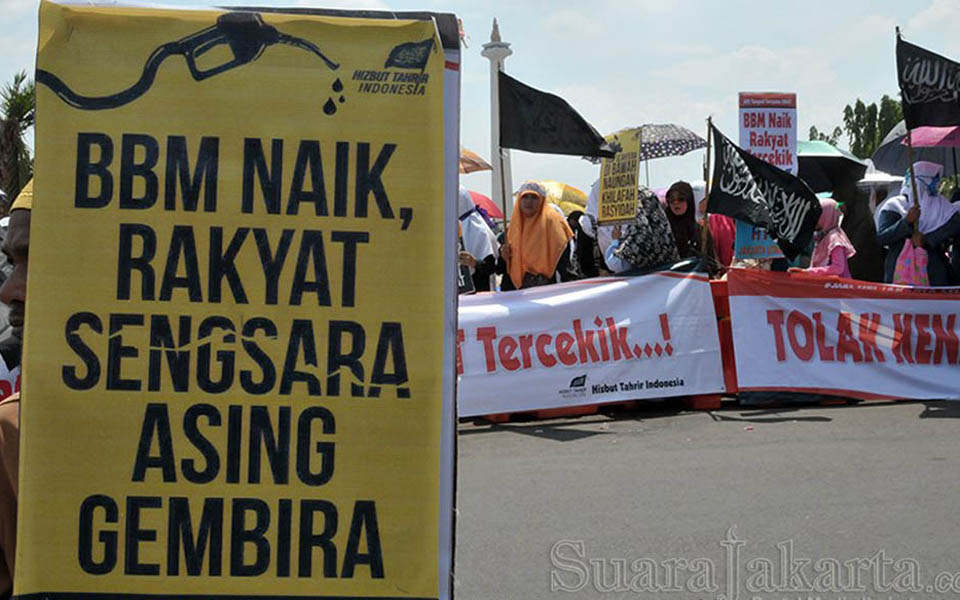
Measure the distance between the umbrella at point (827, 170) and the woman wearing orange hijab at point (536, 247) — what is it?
6.65m

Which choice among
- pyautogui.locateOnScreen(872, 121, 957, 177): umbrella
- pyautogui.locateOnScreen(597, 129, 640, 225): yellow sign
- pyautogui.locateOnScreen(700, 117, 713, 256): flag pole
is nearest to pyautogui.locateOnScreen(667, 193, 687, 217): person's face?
pyautogui.locateOnScreen(700, 117, 713, 256): flag pole

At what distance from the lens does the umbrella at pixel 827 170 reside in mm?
16812

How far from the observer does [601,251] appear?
12.6 metres

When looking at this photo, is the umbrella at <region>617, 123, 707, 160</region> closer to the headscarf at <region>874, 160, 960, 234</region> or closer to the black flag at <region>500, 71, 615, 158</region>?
the headscarf at <region>874, 160, 960, 234</region>

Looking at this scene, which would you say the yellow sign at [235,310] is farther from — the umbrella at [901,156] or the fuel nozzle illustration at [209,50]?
the umbrella at [901,156]

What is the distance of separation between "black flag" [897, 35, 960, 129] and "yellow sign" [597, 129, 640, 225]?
2285 mm

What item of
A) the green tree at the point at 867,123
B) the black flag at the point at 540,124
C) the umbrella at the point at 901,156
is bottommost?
the black flag at the point at 540,124

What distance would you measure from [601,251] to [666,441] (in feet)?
13.4

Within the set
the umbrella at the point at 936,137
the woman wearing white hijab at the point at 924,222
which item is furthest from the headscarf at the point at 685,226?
the umbrella at the point at 936,137

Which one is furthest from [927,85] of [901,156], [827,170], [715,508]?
[827,170]

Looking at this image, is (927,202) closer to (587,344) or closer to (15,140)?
(587,344)

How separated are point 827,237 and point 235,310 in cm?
940

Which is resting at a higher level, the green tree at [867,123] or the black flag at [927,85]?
the green tree at [867,123]

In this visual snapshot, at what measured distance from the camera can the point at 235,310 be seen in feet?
8.39
